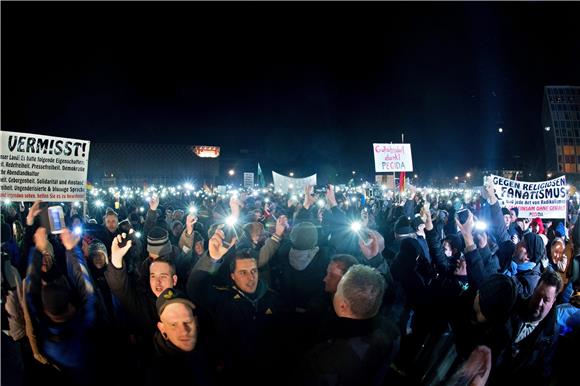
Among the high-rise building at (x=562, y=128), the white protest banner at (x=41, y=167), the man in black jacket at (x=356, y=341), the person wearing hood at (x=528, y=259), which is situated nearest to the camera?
the man in black jacket at (x=356, y=341)

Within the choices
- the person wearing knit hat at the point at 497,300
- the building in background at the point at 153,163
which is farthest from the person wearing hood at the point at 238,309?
the building in background at the point at 153,163

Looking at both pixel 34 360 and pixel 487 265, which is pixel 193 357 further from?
pixel 487 265

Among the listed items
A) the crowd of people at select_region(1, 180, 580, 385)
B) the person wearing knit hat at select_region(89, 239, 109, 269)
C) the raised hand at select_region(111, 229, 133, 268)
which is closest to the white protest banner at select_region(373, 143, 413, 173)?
the crowd of people at select_region(1, 180, 580, 385)

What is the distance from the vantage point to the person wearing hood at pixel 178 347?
2826 millimetres

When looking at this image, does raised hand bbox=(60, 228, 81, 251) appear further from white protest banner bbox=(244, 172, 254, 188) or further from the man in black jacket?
white protest banner bbox=(244, 172, 254, 188)

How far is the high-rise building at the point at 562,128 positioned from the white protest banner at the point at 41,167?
239ft

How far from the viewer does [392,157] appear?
15219mm

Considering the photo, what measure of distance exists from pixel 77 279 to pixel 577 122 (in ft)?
268

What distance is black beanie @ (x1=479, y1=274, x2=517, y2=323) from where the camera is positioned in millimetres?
2973

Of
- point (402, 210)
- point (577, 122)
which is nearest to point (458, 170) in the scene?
point (577, 122)

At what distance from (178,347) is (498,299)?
2152mm

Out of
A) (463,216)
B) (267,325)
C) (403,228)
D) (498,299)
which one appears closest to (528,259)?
(403,228)

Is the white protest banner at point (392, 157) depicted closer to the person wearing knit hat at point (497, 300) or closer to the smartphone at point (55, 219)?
the smartphone at point (55, 219)

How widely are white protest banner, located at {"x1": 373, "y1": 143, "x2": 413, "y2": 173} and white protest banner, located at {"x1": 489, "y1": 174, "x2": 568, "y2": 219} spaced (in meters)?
6.96
